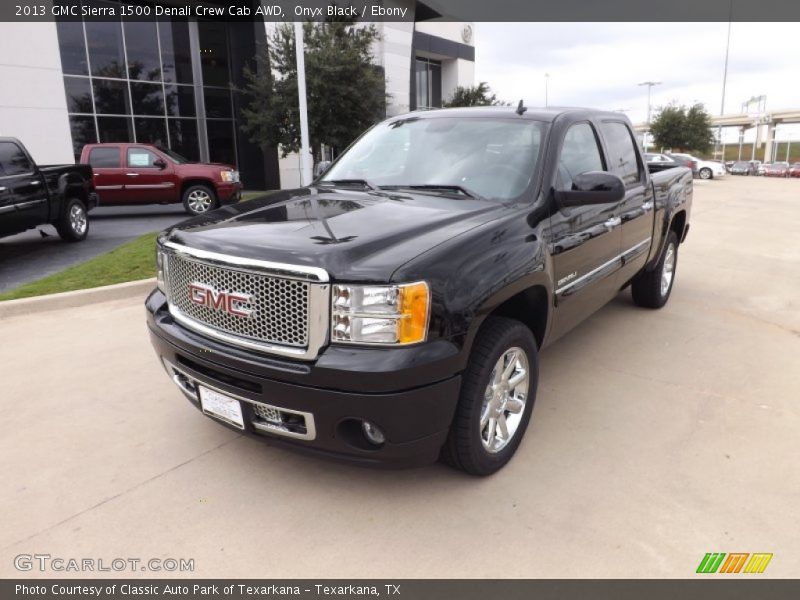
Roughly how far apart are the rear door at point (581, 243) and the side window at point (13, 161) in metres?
8.04

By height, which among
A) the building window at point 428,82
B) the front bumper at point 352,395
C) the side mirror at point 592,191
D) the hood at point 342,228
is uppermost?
the building window at point 428,82

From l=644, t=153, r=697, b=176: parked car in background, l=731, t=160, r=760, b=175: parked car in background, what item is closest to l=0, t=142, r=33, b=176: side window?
l=644, t=153, r=697, b=176: parked car in background

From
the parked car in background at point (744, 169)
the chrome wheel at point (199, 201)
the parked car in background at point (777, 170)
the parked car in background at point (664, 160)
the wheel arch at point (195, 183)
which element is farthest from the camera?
the parked car in background at point (744, 169)

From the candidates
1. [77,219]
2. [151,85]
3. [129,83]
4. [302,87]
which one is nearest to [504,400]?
[77,219]

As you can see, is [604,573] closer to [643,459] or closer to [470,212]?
[643,459]

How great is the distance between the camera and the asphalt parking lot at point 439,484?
256 centimetres

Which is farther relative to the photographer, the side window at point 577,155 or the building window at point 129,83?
the building window at point 129,83

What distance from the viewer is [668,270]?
634 cm

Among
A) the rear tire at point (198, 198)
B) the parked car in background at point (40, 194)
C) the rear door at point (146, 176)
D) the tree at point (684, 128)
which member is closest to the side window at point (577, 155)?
the parked car in background at point (40, 194)

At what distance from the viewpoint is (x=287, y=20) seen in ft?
64.7

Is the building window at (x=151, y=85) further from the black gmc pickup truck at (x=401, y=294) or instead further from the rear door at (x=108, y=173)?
the black gmc pickup truck at (x=401, y=294)

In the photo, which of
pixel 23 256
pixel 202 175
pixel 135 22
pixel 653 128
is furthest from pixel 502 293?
pixel 653 128

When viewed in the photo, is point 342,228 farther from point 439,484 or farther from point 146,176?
point 146,176

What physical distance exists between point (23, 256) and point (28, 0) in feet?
38.2
